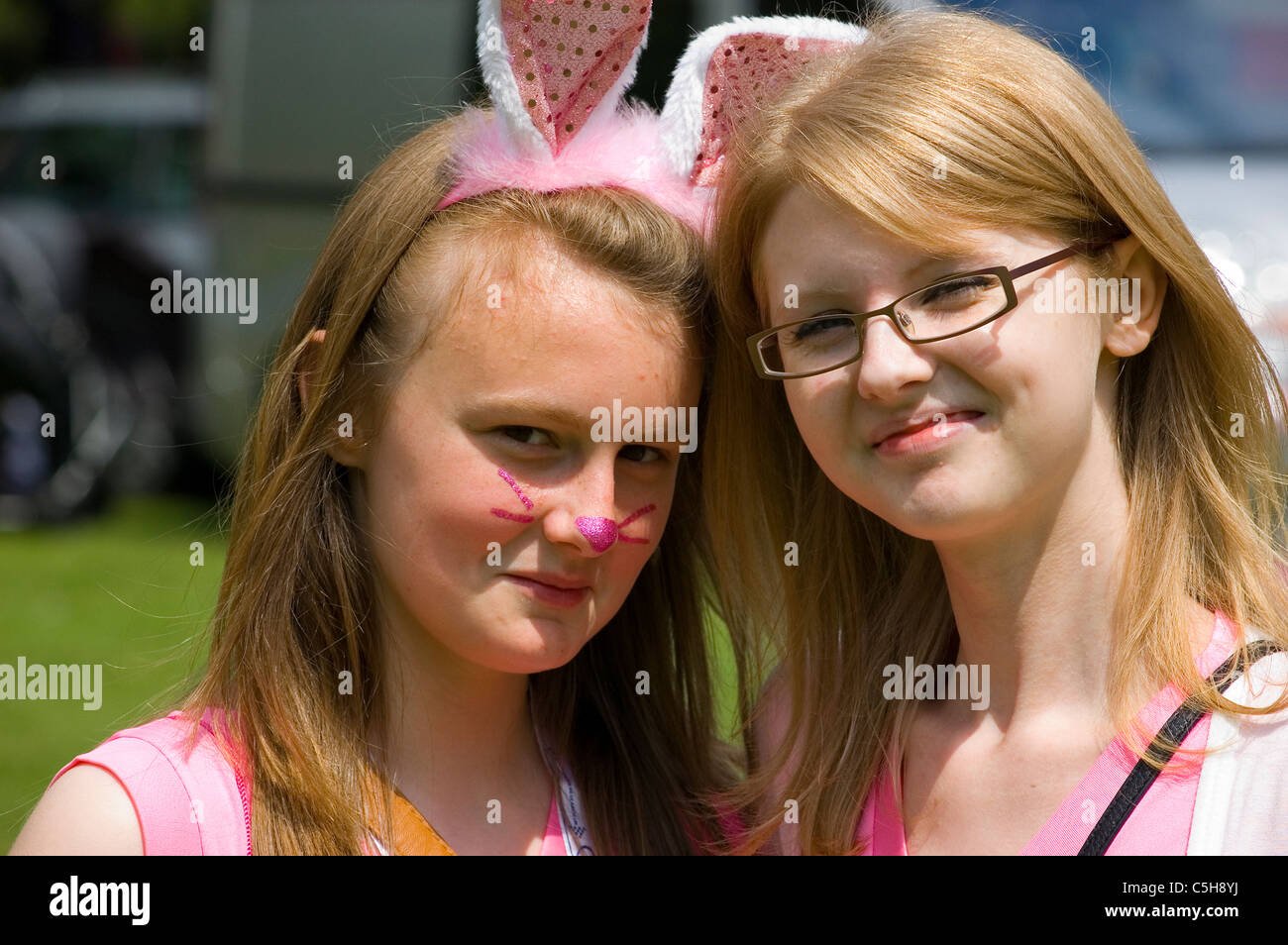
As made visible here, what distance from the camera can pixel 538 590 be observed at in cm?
229

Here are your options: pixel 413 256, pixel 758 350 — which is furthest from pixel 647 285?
pixel 413 256

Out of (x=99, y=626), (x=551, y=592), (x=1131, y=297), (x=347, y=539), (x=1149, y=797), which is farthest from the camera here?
(x=99, y=626)

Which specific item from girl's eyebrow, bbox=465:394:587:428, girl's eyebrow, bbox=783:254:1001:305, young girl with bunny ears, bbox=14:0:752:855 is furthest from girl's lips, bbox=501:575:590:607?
girl's eyebrow, bbox=783:254:1001:305

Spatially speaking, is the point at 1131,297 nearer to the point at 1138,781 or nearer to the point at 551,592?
the point at 1138,781

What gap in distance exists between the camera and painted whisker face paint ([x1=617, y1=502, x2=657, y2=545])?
233cm

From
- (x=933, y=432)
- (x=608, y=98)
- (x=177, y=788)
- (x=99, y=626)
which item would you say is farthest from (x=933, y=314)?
(x=99, y=626)

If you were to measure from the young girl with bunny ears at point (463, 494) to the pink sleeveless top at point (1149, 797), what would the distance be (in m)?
0.72

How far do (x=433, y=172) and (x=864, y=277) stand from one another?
811mm

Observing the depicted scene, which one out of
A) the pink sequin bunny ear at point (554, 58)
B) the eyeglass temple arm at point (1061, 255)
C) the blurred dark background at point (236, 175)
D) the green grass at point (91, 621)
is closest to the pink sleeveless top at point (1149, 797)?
the eyeglass temple arm at point (1061, 255)

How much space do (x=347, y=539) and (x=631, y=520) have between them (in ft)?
1.63

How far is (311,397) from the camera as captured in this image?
7.95 ft

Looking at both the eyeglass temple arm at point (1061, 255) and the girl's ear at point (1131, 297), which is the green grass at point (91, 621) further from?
the girl's ear at point (1131, 297)
